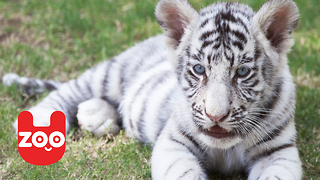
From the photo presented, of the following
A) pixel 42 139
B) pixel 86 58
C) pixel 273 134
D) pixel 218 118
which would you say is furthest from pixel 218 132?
pixel 86 58

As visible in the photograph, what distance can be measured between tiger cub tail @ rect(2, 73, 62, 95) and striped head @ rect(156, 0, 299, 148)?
211 centimetres

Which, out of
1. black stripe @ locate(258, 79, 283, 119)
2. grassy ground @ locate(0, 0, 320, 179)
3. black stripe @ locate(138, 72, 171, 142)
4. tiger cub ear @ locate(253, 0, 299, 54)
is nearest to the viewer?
tiger cub ear @ locate(253, 0, 299, 54)

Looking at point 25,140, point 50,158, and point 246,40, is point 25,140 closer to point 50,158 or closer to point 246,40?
point 50,158

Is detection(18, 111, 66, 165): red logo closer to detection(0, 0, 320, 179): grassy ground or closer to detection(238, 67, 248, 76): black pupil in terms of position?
detection(0, 0, 320, 179): grassy ground

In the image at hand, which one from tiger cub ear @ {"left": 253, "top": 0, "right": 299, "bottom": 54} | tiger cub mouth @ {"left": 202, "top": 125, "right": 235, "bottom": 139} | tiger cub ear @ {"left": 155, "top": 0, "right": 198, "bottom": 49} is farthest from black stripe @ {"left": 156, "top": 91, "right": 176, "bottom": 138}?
tiger cub ear @ {"left": 253, "top": 0, "right": 299, "bottom": 54}

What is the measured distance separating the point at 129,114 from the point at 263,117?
4.81 ft

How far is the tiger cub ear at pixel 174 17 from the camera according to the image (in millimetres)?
3002

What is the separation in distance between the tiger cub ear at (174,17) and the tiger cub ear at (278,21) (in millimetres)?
496

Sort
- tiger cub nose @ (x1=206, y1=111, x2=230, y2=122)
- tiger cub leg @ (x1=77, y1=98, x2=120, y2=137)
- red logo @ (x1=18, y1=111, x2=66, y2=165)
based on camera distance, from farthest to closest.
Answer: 1. tiger cub leg @ (x1=77, y1=98, x2=120, y2=137)
2. red logo @ (x1=18, y1=111, x2=66, y2=165)
3. tiger cub nose @ (x1=206, y1=111, x2=230, y2=122)

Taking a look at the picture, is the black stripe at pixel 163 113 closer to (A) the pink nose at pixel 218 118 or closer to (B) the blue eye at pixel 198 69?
(B) the blue eye at pixel 198 69

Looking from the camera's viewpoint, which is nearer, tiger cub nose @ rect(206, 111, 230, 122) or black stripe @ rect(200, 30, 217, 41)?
tiger cub nose @ rect(206, 111, 230, 122)

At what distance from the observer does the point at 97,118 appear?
3.92 meters

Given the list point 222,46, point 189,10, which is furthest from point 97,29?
point 222,46

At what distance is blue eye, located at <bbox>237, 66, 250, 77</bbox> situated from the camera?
106 inches
